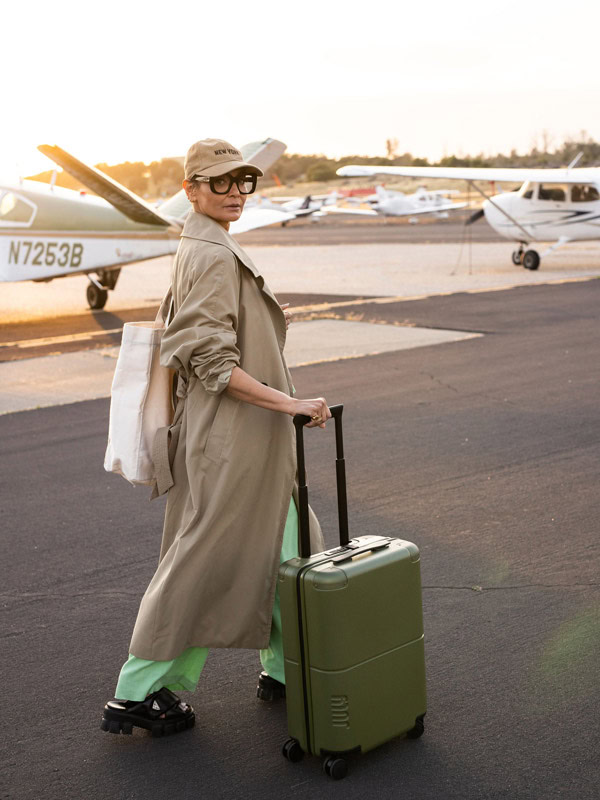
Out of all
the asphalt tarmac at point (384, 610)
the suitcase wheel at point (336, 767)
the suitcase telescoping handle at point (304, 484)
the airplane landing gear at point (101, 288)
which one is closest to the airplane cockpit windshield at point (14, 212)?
the airplane landing gear at point (101, 288)

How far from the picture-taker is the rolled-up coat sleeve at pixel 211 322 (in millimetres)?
3297

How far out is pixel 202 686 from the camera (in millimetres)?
4066

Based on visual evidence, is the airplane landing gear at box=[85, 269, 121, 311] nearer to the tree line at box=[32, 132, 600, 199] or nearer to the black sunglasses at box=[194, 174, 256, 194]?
the black sunglasses at box=[194, 174, 256, 194]

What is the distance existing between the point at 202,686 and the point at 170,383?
1.24 metres

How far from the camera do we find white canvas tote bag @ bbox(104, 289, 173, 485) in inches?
138

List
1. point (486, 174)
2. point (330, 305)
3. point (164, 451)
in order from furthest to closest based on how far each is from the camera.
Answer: point (486, 174), point (330, 305), point (164, 451)

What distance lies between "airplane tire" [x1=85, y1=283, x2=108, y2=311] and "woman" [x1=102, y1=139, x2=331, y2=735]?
15.6 metres

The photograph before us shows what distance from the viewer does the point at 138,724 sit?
3.61 meters

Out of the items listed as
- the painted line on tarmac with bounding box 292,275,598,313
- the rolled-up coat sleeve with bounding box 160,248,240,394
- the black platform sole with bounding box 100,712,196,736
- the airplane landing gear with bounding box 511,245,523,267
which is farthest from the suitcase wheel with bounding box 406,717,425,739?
the airplane landing gear with bounding box 511,245,523,267

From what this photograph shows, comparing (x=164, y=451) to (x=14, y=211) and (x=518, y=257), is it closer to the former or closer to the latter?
(x=14, y=211)

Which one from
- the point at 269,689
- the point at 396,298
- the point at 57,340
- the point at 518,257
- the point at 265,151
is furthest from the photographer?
the point at 518,257

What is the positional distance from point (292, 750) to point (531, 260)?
69.1 ft

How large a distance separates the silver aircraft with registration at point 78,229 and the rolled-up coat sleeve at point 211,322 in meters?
13.5

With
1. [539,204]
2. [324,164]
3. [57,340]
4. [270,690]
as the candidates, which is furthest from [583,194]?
[324,164]
